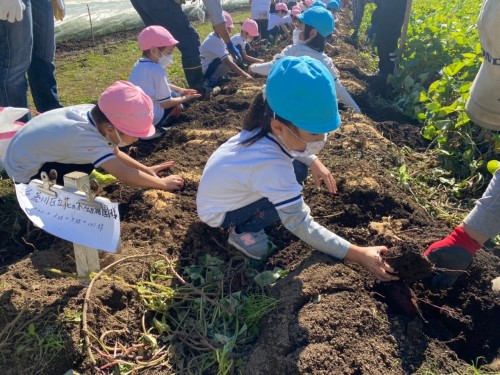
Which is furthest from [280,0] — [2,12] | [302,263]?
[302,263]

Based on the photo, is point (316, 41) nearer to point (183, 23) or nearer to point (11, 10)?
point (183, 23)

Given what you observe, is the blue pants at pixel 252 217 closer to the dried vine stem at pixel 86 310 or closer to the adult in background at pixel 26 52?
the dried vine stem at pixel 86 310

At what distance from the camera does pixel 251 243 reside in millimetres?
2809

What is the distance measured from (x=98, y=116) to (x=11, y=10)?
1.23m

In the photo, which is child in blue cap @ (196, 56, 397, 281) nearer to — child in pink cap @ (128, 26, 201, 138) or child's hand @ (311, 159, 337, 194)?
child's hand @ (311, 159, 337, 194)

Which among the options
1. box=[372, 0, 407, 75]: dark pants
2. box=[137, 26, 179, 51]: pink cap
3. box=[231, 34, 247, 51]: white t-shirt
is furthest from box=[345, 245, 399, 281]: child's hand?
box=[231, 34, 247, 51]: white t-shirt

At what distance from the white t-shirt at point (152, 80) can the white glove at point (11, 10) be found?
52.6 inches

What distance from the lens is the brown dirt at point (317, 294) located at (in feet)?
6.94

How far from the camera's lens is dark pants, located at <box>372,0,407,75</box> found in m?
7.14

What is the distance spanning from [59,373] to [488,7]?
2.32 m

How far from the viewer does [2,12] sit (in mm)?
3492

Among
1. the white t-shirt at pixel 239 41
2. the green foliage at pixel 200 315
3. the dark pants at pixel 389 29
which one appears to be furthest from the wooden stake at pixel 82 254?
the white t-shirt at pixel 239 41

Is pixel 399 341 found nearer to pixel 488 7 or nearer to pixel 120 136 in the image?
pixel 488 7

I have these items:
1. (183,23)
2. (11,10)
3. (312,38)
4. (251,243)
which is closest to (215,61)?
(183,23)
